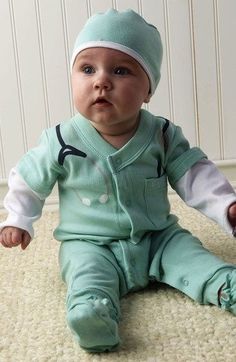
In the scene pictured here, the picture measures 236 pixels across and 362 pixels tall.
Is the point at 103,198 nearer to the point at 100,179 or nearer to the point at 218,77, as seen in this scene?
the point at 100,179

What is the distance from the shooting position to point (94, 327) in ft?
2.61

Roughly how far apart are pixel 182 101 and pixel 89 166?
25.7 inches

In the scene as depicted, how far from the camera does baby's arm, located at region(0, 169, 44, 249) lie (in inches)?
39.1

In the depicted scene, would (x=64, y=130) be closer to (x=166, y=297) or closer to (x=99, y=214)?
(x=99, y=214)

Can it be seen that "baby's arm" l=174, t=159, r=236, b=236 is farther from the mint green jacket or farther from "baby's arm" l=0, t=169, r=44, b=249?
"baby's arm" l=0, t=169, r=44, b=249

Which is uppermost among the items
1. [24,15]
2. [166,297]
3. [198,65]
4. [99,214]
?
[24,15]

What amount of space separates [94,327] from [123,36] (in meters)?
0.45

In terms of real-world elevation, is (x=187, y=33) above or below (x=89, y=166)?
above

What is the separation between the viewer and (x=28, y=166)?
41.3 inches

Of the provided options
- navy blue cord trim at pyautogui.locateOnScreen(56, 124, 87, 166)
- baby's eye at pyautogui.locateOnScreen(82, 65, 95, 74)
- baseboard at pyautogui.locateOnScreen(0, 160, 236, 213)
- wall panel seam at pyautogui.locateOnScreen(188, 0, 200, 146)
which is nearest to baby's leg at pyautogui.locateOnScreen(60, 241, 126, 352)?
navy blue cord trim at pyautogui.locateOnScreen(56, 124, 87, 166)

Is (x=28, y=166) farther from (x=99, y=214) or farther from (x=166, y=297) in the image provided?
(x=166, y=297)

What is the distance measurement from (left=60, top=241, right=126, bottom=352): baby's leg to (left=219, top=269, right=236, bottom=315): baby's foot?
151 millimetres

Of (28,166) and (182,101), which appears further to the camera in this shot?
(182,101)

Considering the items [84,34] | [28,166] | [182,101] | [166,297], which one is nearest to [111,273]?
[166,297]
